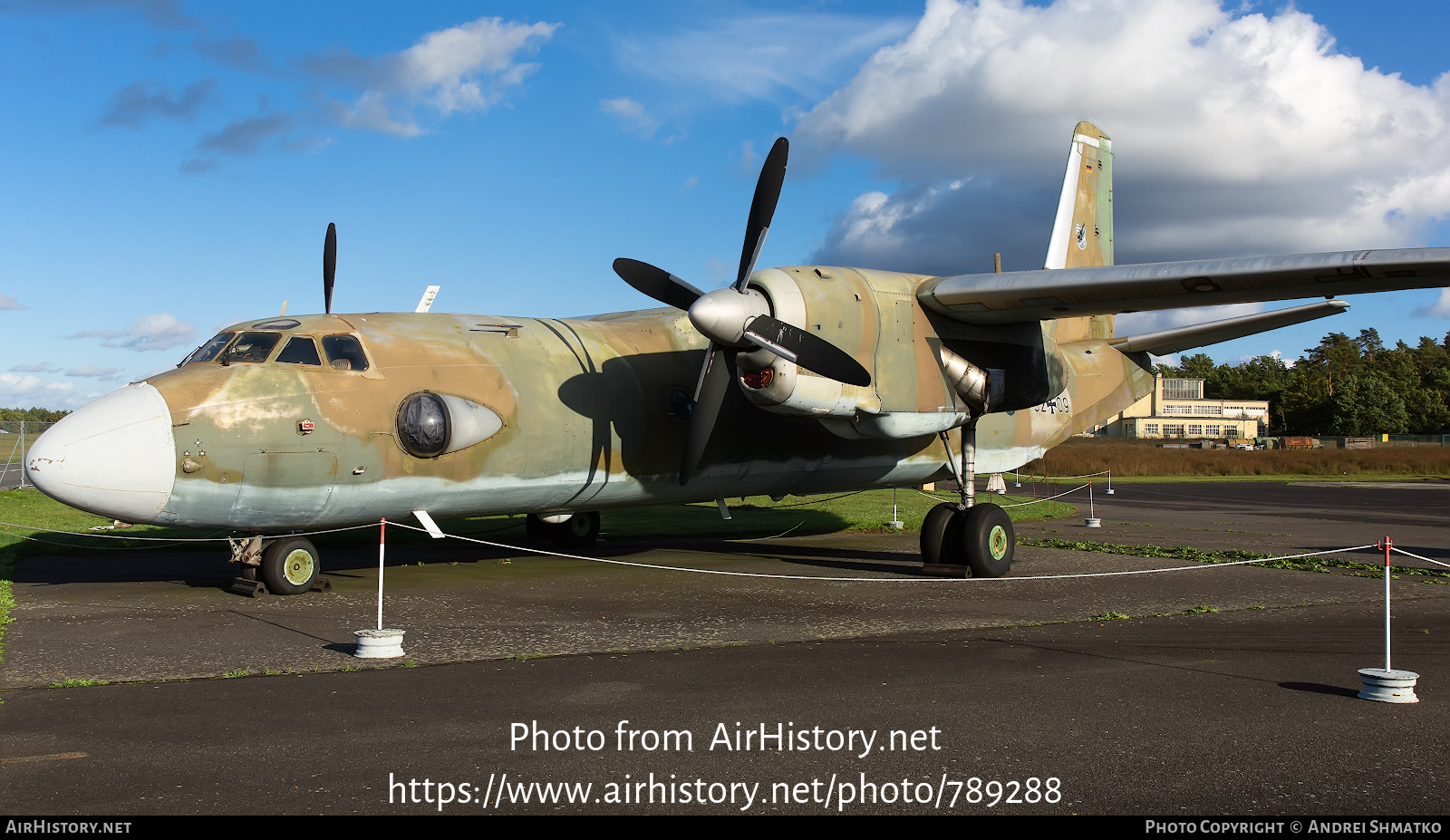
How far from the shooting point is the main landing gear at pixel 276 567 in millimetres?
12375

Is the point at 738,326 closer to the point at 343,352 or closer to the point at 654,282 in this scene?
the point at 654,282

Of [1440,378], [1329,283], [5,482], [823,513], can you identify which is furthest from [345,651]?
[1440,378]

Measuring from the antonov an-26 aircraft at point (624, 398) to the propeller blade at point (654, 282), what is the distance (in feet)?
0.09

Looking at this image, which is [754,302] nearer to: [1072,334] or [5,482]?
[1072,334]

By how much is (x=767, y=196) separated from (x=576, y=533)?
294 inches

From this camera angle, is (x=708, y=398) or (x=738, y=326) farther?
(x=708, y=398)

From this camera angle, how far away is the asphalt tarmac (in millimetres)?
5488

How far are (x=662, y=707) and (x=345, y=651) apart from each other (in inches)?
136

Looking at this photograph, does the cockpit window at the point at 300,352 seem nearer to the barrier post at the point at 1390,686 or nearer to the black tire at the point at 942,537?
the black tire at the point at 942,537

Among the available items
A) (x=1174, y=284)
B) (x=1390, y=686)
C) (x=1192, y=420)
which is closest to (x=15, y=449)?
(x=1174, y=284)

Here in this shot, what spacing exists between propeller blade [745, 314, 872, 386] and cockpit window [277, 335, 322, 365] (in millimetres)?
5031

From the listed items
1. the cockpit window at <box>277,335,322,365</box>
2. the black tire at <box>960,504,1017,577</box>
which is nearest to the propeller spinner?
the black tire at <box>960,504,1017,577</box>

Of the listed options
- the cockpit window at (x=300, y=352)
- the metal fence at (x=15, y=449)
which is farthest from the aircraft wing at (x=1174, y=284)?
the metal fence at (x=15, y=449)

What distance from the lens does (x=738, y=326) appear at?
12328mm
